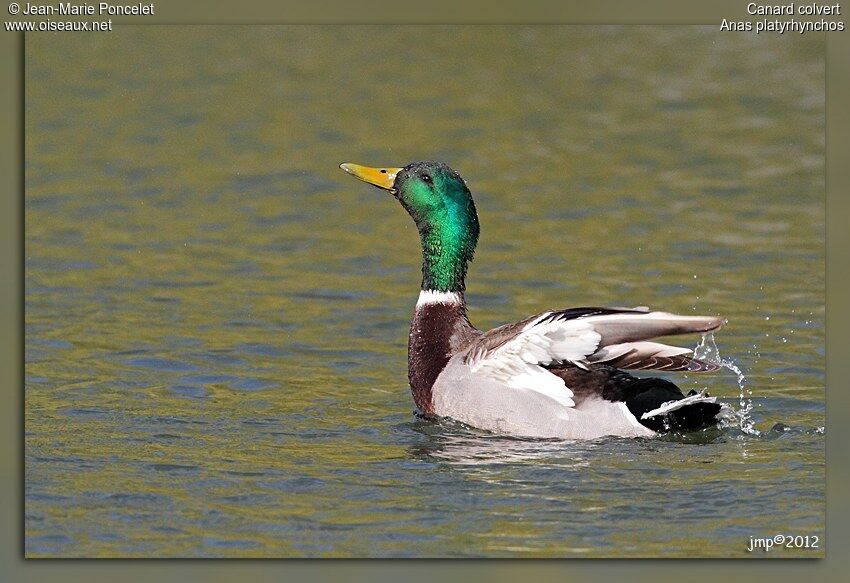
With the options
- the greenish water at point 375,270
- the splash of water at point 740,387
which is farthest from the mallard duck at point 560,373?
the splash of water at point 740,387

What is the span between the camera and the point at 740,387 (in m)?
10.8

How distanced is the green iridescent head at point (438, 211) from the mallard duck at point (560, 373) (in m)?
0.01

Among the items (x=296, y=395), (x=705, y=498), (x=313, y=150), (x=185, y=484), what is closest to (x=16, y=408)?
(x=185, y=484)

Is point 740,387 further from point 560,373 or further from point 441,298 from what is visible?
point 441,298

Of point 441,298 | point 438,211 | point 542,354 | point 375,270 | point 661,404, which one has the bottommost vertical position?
point 661,404

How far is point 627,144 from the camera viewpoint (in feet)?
51.9

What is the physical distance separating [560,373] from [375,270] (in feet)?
13.1

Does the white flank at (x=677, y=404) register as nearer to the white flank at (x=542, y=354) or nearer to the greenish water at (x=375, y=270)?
the greenish water at (x=375, y=270)

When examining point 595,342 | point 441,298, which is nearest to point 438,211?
point 441,298

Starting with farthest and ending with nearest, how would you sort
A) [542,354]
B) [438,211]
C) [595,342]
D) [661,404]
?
[438,211] < [542,354] < [661,404] < [595,342]

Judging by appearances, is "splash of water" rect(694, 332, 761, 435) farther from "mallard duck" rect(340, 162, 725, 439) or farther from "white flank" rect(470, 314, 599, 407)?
"white flank" rect(470, 314, 599, 407)

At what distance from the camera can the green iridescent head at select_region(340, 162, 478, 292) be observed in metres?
10.7

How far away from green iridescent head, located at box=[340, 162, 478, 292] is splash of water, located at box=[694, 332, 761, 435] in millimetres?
1627

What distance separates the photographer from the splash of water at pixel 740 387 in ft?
32.6
